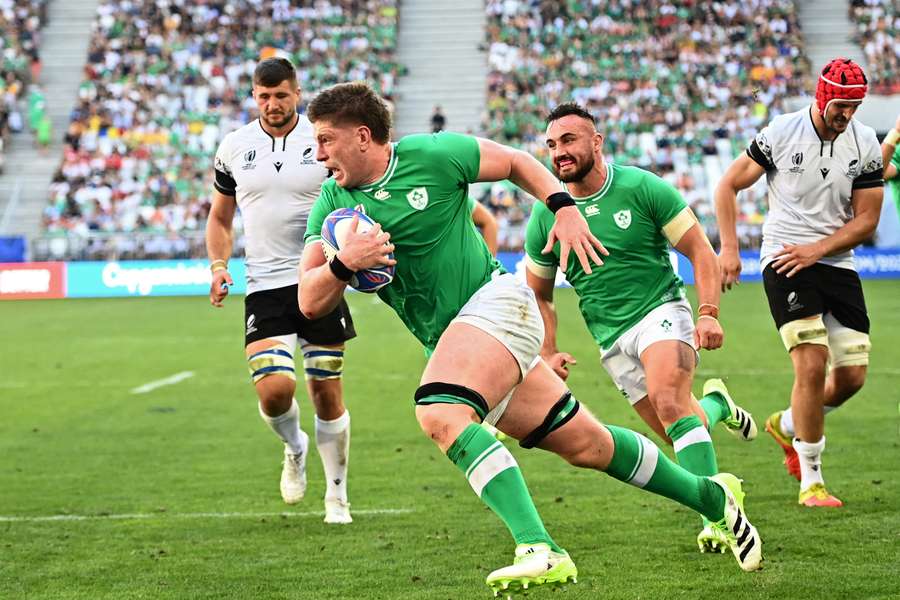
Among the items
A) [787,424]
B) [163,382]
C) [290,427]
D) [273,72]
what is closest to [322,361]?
[290,427]

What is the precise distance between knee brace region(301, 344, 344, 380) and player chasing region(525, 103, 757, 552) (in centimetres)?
146

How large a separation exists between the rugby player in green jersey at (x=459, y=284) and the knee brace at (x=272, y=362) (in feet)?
7.48

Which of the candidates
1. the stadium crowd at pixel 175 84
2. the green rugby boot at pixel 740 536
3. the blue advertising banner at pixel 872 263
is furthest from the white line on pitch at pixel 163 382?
the stadium crowd at pixel 175 84

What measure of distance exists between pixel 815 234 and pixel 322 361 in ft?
10.1

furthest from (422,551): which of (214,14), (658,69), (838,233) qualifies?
(214,14)

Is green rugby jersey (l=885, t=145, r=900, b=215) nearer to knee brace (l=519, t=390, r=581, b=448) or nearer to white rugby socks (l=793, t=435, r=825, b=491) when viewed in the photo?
white rugby socks (l=793, t=435, r=825, b=491)

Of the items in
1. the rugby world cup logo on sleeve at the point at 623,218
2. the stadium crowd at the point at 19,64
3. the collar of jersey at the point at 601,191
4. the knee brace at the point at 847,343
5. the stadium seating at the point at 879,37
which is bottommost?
the stadium crowd at the point at 19,64

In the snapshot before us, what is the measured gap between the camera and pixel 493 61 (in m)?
41.8

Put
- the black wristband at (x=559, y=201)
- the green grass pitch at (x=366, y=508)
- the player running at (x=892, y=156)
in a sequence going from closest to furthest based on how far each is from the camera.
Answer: the black wristband at (x=559, y=201) → the green grass pitch at (x=366, y=508) → the player running at (x=892, y=156)

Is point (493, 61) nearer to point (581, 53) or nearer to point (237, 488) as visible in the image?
point (581, 53)

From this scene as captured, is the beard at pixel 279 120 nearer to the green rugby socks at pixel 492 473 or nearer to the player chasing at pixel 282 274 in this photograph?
the player chasing at pixel 282 274

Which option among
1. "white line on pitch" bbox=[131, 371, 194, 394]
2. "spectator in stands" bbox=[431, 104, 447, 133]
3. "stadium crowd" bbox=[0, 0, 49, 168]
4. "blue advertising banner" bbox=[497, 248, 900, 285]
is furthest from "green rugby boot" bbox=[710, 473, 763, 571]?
"stadium crowd" bbox=[0, 0, 49, 168]

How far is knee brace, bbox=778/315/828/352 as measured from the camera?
773 cm

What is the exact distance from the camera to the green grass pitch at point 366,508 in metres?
6.14
